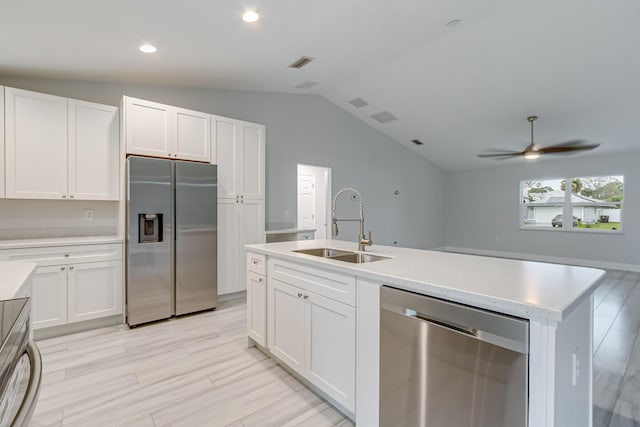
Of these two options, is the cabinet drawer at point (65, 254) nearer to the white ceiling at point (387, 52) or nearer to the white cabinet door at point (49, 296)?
the white cabinet door at point (49, 296)

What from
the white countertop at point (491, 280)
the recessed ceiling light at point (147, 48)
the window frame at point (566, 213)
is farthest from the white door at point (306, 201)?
the window frame at point (566, 213)

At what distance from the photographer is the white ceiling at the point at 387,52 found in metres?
2.49

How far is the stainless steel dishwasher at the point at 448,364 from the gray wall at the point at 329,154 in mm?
3858

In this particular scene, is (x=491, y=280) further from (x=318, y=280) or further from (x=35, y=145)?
(x=35, y=145)

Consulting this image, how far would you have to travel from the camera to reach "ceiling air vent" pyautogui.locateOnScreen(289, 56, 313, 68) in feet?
12.2

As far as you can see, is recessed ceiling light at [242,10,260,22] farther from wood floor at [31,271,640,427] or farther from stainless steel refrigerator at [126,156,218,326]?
wood floor at [31,271,640,427]

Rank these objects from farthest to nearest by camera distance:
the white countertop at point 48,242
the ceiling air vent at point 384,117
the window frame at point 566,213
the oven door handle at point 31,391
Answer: the window frame at point 566,213
the ceiling air vent at point 384,117
the white countertop at point 48,242
the oven door handle at point 31,391

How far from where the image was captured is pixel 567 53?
12.3 feet

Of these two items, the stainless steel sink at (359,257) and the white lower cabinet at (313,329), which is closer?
the white lower cabinet at (313,329)

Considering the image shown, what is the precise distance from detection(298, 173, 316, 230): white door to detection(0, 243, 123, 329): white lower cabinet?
3457 millimetres

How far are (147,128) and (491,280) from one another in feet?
11.4

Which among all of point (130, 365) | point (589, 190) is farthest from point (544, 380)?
point (589, 190)

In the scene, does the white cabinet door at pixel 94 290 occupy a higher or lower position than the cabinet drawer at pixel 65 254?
lower

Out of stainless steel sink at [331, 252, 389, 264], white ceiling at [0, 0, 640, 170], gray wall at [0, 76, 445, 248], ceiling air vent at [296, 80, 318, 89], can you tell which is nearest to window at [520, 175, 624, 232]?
white ceiling at [0, 0, 640, 170]
